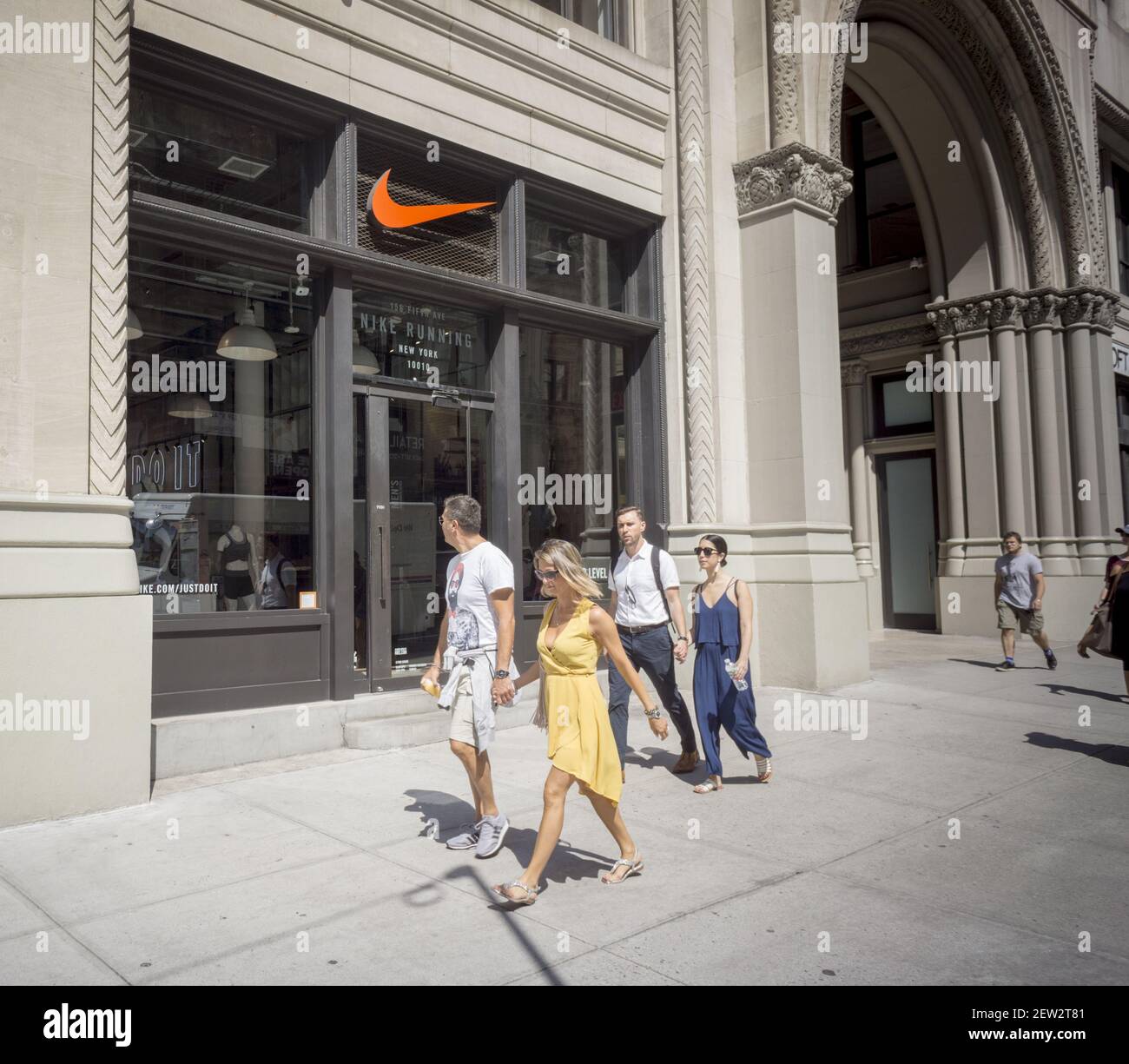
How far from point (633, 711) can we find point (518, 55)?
6849 millimetres

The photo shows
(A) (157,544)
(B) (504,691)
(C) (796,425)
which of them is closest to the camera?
(B) (504,691)

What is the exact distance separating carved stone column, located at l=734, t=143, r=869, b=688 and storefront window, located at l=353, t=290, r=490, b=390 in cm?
353

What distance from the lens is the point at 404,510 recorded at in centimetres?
873

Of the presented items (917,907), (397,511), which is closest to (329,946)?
(917,907)

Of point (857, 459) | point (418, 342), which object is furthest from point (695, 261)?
point (857, 459)

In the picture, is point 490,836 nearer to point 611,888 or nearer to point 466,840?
point 466,840

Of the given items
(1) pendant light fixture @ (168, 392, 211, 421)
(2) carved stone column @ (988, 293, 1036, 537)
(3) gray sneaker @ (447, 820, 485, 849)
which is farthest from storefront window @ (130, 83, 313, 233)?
(2) carved stone column @ (988, 293, 1036, 537)

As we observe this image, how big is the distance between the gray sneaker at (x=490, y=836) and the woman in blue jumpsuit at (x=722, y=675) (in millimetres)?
1914

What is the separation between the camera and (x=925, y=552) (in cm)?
1814

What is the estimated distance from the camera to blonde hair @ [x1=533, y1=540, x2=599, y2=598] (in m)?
4.58

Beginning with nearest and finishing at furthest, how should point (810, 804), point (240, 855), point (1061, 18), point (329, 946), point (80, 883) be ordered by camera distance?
1. point (329, 946)
2. point (80, 883)
3. point (240, 855)
4. point (810, 804)
5. point (1061, 18)

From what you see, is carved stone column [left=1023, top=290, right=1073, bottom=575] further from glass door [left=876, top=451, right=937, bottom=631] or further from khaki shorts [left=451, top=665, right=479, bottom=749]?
khaki shorts [left=451, top=665, right=479, bottom=749]

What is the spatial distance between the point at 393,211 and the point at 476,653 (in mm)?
5164

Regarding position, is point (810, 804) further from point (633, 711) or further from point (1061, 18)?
point (1061, 18)
